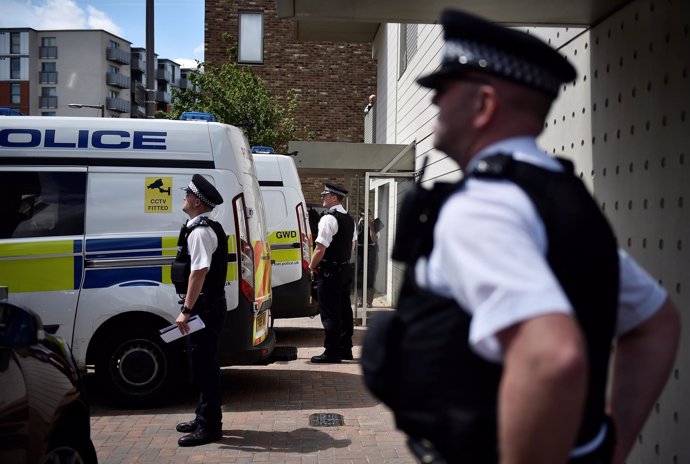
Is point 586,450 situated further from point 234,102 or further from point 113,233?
point 234,102

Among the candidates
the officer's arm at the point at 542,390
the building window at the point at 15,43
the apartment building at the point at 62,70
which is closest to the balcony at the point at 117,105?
the apartment building at the point at 62,70

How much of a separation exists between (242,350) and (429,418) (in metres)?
6.21

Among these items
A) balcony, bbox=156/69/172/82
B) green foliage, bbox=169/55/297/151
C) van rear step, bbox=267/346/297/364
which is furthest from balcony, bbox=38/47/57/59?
van rear step, bbox=267/346/297/364

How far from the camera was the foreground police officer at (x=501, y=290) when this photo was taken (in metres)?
1.55

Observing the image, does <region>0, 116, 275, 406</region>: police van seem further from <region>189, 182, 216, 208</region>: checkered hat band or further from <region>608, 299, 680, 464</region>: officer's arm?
<region>608, 299, 680, 464</region>: officer's arm

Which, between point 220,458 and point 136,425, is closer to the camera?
point 220,458

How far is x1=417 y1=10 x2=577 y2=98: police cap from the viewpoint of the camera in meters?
1.80

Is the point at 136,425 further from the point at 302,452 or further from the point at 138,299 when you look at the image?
the point at 302,452

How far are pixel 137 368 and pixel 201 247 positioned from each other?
80.8 inches

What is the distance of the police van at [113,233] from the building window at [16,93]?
120 meters

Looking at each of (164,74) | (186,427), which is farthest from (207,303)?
(164,74)

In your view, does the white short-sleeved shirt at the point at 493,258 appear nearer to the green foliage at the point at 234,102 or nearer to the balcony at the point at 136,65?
the green foliage at the point at 234,102

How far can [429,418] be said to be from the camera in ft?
5.93

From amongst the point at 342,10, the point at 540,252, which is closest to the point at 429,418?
the point at 540,252
